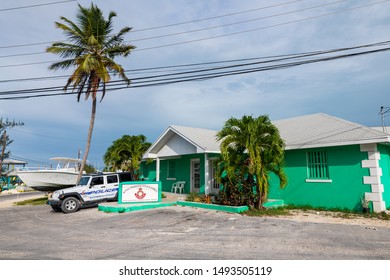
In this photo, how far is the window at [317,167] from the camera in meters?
12.8

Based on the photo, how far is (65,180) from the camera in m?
23.1

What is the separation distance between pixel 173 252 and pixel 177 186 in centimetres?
1411

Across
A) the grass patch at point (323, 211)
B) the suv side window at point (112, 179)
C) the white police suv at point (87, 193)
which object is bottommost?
the grass patch at point (323, 211)

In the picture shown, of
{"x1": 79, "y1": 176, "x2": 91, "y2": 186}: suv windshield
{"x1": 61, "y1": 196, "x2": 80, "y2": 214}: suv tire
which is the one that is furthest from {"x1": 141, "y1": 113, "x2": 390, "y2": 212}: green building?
{"x1": 61, "y1": 196, "x2": 80, "y2": 214}: suv tire

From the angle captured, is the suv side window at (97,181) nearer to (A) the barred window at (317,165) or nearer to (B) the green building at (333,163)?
(B) the green building at (333,163)

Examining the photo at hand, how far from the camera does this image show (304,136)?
14109 millimetres

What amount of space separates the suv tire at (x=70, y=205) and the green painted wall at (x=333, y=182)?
11155mm

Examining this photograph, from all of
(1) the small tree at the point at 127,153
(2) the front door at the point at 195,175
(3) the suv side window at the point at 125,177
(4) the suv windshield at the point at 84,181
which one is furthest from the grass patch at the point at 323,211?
(1) the small tree at the point at 127,153

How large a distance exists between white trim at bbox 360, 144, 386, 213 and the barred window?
1.66 meters

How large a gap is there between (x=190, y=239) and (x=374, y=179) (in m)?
8.60

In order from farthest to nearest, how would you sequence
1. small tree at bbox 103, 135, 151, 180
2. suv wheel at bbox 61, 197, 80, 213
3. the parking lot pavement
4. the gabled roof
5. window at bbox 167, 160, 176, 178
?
small tree at bbox 103, 135, 151, 180, window at bbox 167, 160, 176, 178, the gabled roof, suv wheel at bbox 61, 197, 80, 213, the parking lot pavement

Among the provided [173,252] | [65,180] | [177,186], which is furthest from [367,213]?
[65,180]

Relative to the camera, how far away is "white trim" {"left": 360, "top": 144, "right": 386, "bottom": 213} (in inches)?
442

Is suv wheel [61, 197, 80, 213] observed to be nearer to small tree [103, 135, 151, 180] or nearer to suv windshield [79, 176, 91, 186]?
suv windshield [79, 176, 91, 186]
